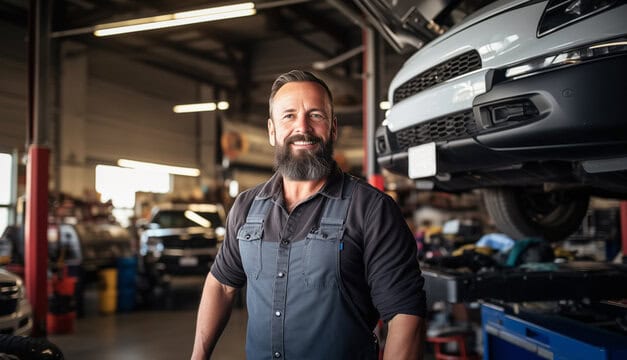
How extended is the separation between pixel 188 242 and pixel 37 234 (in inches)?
133

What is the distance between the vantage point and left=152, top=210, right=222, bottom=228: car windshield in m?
9.14

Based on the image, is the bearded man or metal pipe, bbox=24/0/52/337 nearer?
the bearded man

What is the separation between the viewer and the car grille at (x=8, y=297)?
12.8 feet

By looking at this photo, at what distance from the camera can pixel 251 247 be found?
1633 mm

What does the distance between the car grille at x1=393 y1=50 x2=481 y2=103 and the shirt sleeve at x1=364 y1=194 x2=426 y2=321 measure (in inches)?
39.8

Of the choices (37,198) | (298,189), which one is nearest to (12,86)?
(37,198)

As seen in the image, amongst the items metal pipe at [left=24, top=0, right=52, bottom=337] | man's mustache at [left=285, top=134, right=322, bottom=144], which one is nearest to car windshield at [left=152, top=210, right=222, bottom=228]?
metal pipe at [left=24, top=0, right=52, bottom=337]

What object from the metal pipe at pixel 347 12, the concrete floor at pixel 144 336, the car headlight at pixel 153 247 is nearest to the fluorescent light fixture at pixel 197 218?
the car headlight at pixel 153 247

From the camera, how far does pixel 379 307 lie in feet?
4.80

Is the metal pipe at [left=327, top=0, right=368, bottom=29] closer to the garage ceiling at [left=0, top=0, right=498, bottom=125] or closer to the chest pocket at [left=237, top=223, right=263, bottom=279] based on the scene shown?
the garage ceiling at [left=0, top=0, right=498, bottom=125]

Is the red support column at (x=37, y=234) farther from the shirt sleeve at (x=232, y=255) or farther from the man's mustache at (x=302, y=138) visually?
the man's mustache at (x=302, y=138)

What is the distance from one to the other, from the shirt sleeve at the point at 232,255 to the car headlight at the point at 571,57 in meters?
1.02

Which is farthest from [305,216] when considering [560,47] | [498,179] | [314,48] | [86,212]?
[314,48]

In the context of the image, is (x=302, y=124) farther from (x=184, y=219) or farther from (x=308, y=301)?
(x=184, y=219)
